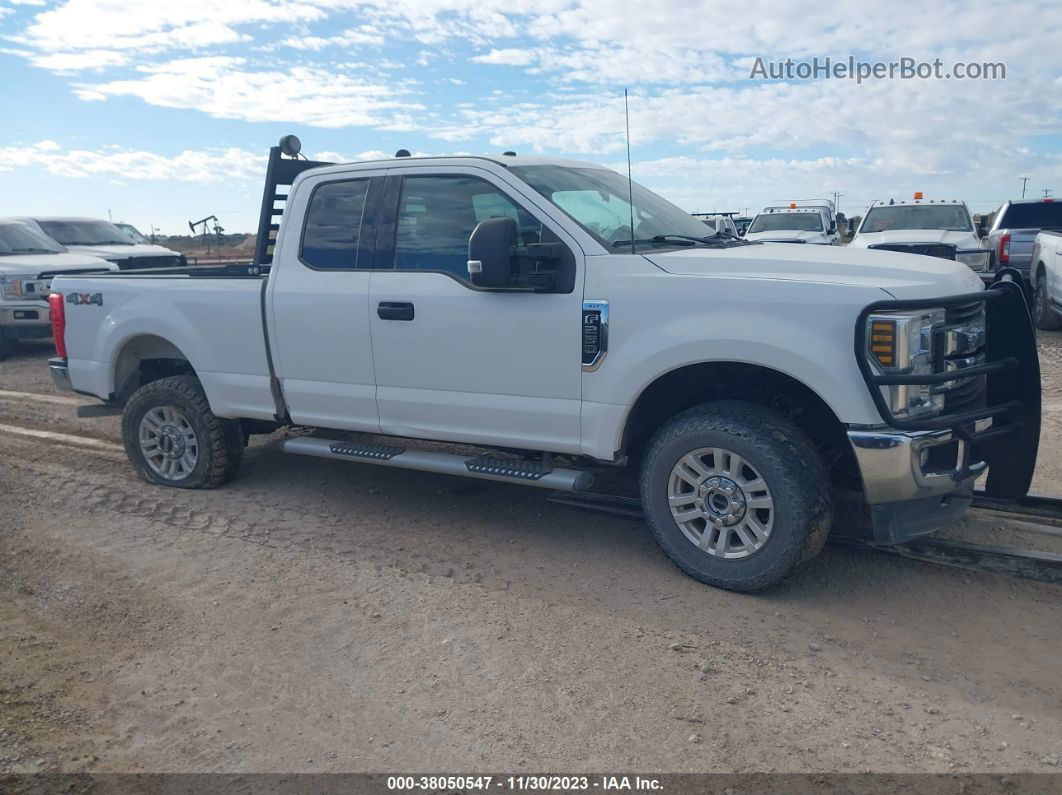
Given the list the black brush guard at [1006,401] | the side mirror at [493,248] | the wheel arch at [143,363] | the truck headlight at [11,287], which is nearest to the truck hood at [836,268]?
the black brush guard at [1006,401]

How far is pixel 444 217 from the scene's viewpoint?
5.14m

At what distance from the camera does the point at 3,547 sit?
17.3 feet

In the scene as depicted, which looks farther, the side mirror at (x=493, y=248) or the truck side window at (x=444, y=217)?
the truck side window at (x=444, y=217)

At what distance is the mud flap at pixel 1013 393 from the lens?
4.48 metres

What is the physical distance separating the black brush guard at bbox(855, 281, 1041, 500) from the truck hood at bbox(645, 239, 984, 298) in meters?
0.15

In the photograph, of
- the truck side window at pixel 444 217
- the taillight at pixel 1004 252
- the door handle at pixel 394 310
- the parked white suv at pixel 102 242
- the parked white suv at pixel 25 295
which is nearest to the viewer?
the truck side window at pixel 444 217

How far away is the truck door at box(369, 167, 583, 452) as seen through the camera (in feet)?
15.4

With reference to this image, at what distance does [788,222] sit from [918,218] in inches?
149

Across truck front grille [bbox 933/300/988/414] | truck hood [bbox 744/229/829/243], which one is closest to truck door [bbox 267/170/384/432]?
truck front grille [bbox 933/300/988/414]

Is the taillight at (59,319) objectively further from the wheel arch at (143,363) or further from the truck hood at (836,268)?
the truck hood at (836,268)

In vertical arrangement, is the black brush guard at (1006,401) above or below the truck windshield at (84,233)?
below

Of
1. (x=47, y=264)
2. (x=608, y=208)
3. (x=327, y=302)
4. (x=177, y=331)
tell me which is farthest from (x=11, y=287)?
(x=608, y=208)

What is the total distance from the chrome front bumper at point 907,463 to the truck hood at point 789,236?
1327 cm

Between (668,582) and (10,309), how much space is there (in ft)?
36.7
